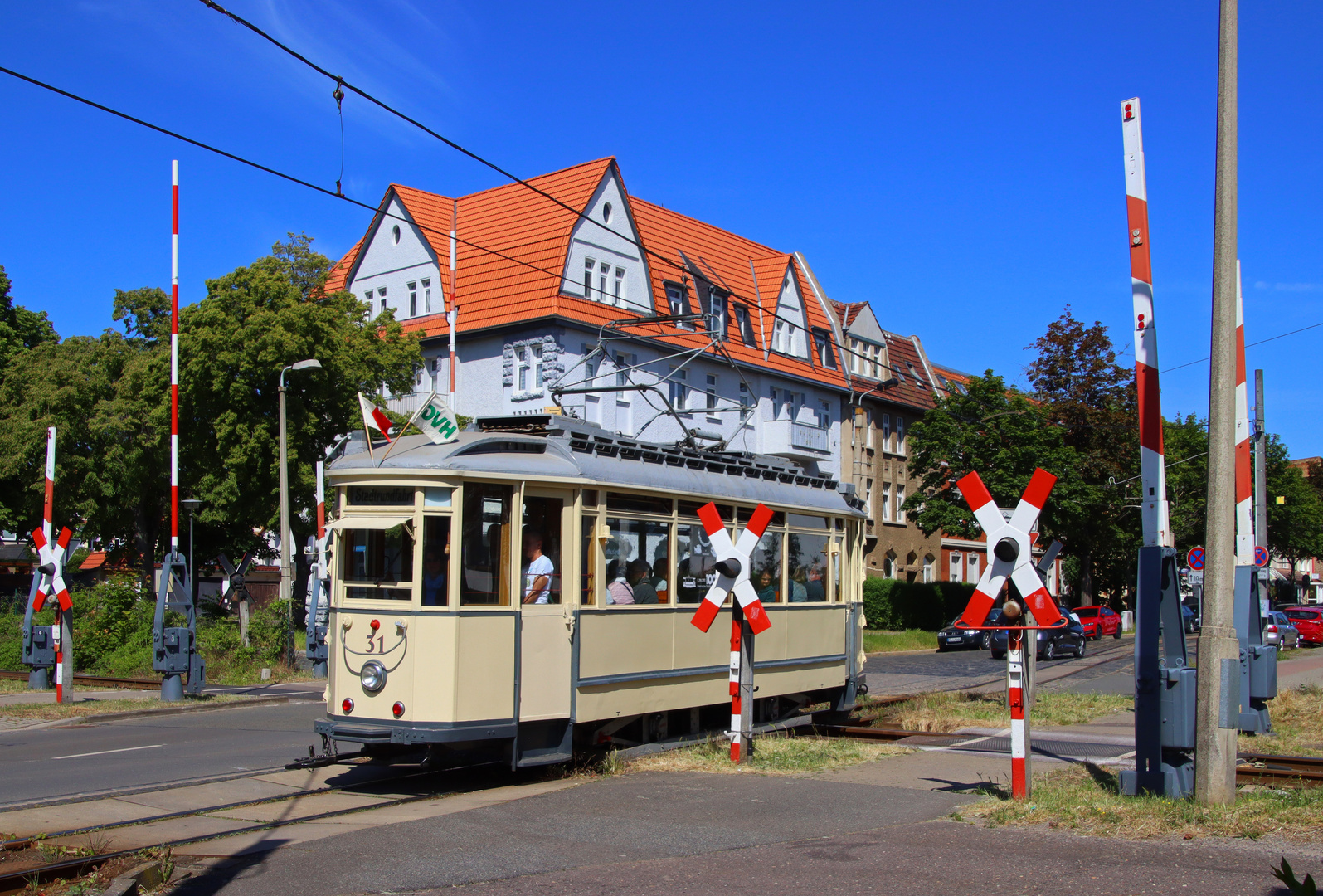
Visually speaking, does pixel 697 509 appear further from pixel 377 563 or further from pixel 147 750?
pixel 147 750

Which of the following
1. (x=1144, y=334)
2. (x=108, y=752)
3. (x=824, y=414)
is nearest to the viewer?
(x=1144, y=334)

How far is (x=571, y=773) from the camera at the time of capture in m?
10.6

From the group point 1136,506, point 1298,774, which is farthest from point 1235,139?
point 1136,506

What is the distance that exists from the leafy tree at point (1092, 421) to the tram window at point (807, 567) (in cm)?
3330

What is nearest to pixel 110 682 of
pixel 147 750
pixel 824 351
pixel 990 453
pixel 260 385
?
pixel 147 750

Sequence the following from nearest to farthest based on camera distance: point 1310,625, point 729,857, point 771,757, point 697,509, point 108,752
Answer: point 729,857, point 771,757, point 697,509, point 108,752, point 1310,625

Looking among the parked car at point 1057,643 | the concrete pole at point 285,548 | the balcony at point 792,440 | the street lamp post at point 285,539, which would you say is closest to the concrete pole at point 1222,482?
the street lamp post at point 285,539

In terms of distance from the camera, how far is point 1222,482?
322 inches

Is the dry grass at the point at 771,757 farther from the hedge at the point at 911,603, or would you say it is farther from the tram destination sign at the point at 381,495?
the hedge at the point at 911,603

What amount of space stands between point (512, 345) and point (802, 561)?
26.1 metres

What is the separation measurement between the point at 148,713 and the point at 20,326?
34583 mm

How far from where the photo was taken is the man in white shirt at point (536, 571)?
10078 millimetres

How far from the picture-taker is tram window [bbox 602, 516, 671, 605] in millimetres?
10739

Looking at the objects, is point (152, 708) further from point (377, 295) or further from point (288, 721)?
point (377, 295)
